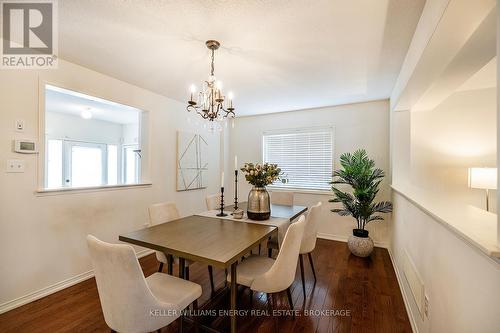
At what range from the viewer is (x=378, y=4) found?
1452 millimetres

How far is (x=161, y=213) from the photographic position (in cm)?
223

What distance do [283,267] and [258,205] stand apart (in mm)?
737

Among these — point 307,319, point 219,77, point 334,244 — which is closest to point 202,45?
point 219,77

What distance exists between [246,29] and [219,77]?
1.03 m

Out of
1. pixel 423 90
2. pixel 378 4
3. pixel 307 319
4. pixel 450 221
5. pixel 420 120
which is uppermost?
pixel 378 4

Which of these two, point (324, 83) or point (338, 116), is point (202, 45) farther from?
point (338, 116)

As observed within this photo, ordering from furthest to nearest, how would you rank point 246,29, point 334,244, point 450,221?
point 334,244, point 246,29, point 450,221

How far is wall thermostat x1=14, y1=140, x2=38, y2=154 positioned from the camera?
6.46 feet

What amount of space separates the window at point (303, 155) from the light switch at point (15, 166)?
327 centimetres

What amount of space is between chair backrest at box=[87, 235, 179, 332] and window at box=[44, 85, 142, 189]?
300 centimetres

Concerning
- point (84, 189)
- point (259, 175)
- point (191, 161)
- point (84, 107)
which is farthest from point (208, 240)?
point (84, 107)

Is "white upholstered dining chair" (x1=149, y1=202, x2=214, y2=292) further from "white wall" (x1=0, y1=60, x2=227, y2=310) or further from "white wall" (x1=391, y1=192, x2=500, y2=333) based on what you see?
"white wall" (x1=391, y1=192, x2=500, y2=333)

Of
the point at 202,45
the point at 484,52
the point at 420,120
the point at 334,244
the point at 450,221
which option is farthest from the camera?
the point at 334,244

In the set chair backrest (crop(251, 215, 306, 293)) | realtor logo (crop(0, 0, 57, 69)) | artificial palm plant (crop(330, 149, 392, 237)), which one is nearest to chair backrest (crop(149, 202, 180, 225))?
chair backrest (crop(251, 215, 306, 293))
